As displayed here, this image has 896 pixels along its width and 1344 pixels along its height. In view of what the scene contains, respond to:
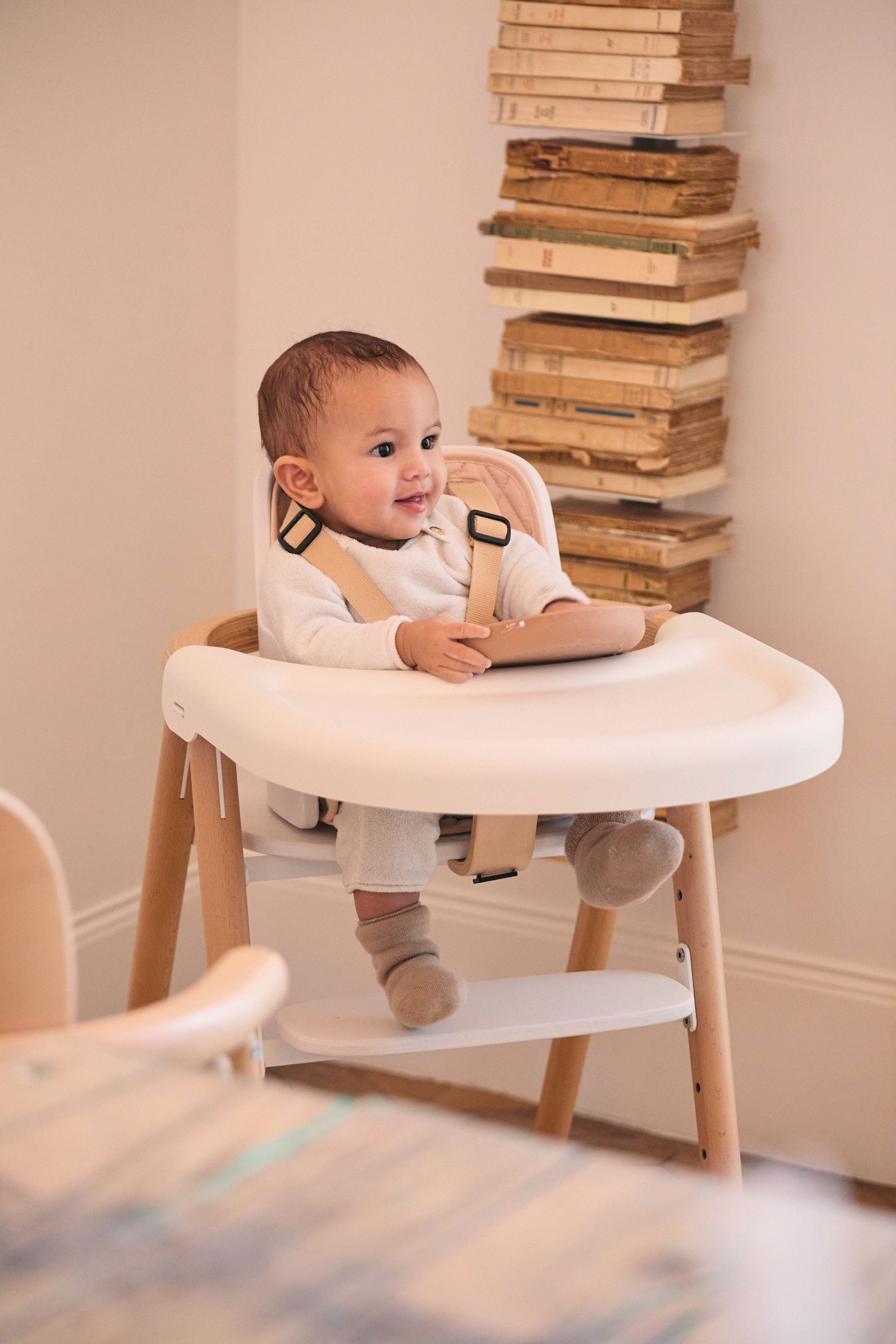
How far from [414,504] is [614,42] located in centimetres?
57

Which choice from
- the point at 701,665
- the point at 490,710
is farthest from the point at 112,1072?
the point at 701,665

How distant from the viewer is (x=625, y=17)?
147 cm

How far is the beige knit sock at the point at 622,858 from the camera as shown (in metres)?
1.13

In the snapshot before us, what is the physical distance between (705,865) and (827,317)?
77cm

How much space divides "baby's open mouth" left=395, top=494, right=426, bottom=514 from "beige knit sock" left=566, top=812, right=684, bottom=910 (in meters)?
0.32

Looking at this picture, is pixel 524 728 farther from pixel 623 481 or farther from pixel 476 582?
pixel 623 481

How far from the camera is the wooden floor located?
185 cm

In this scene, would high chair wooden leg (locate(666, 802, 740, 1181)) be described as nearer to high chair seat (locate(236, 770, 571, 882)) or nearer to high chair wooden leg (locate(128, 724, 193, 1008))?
high chair seat (locate(236, 770, 571, 882))

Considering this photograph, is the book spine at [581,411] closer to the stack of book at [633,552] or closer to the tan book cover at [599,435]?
the tan book cover at [599,435]

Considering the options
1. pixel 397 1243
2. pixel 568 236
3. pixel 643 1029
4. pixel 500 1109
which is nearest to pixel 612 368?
pixel 568 236

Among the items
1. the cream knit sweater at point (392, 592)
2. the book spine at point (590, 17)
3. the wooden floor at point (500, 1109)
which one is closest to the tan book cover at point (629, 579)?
the cream knit sweater at point (392, 592)

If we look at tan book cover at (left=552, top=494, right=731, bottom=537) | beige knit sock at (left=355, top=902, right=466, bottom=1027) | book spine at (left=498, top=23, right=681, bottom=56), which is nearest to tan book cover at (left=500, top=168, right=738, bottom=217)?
book spine at (left=498, top=23, right=681, bottom=56)

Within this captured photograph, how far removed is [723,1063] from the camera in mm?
1231

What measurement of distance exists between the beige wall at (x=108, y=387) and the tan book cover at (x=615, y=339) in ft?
1.83
